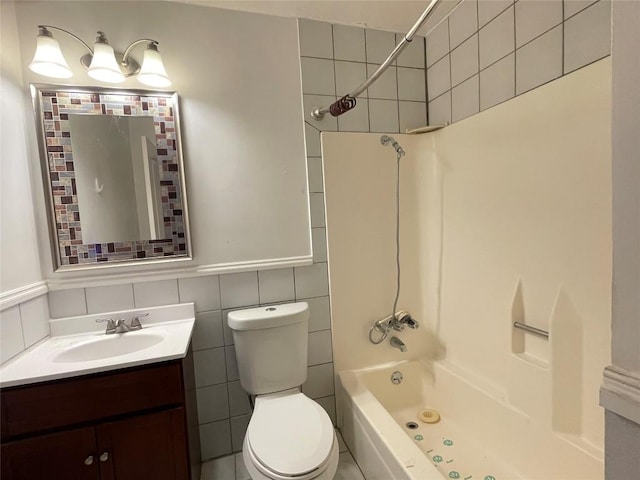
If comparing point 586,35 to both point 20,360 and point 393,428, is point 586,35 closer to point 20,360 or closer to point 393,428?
point 393,428

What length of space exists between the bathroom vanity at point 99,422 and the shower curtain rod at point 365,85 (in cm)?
123

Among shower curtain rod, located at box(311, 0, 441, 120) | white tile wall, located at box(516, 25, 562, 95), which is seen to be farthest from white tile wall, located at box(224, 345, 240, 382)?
white tile wall, located at box(516, 25, 562, 95)

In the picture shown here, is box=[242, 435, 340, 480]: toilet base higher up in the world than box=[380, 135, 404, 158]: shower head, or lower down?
lower down

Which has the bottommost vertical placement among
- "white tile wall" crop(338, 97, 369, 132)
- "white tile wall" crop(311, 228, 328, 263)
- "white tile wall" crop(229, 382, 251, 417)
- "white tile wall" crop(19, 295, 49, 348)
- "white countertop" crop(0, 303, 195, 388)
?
"white tile wall" crop(229, 382, 251, 417)

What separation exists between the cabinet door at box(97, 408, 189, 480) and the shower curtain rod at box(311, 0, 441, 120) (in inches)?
56.8

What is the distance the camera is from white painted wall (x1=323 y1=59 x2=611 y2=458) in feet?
3.76

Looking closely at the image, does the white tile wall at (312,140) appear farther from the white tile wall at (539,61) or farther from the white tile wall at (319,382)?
the white tile wall at (319,382)

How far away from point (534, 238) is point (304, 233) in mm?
1064

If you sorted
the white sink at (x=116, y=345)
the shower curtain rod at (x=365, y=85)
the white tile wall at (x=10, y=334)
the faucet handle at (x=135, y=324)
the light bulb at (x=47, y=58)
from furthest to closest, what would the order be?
the faucet handle at (x=135, y=324), the white sink at (x=116, y=345), the light bulb at (x=47, y=58), the white tile wall at (x=10, y=334), the shower curtain rod at (x=365, y=85)

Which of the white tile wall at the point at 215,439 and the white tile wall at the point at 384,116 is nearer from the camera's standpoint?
the white tile wall at the point at 215,439

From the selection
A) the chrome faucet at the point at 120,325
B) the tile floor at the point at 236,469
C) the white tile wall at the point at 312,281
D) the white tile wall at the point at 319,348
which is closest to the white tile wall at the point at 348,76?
the white tile wall at the point at 312,281

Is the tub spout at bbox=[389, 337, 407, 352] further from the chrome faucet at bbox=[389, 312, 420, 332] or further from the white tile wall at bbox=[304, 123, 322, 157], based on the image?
the white tile wall at bbox=[304, 123, 322, 157]

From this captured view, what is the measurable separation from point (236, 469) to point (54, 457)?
31.4 inches

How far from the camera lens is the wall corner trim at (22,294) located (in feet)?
3.93
